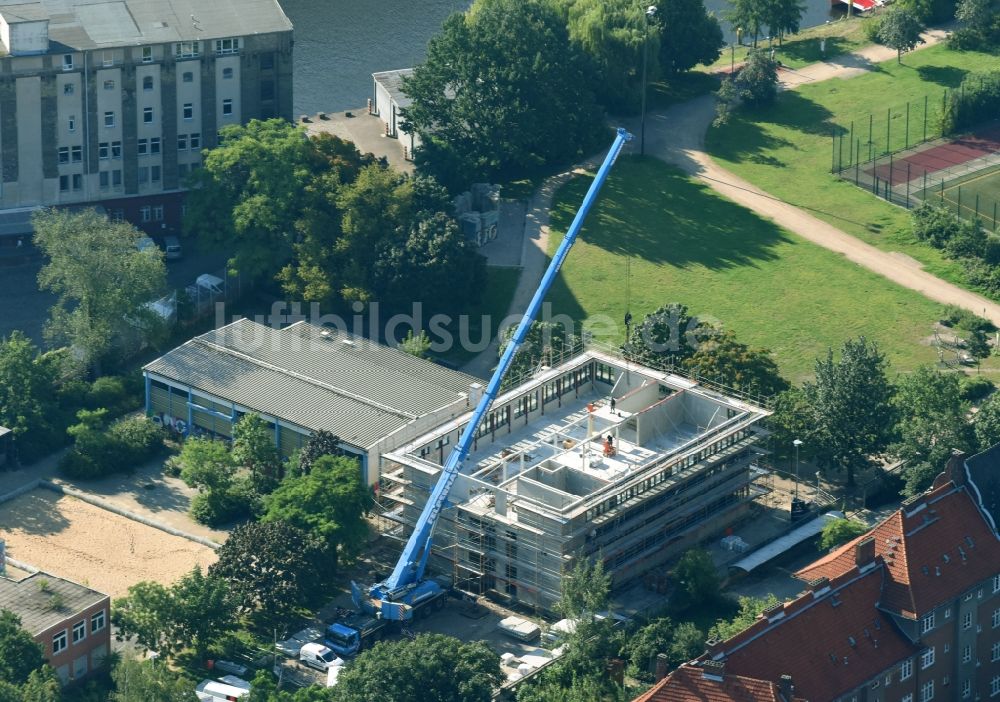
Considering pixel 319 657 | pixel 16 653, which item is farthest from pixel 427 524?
pixel 16 653

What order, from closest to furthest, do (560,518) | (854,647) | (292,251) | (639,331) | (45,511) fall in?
(854,647) < (560,518) < (45,511) < (639,331) < (292,251)

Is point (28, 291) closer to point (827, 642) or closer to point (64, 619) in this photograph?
point (64, 619)

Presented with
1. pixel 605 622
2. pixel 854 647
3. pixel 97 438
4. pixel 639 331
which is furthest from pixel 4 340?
pixel 854 647

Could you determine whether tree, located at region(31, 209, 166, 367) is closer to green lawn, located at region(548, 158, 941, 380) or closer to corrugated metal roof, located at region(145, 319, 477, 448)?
corrugated metal roof, located at region(145, 319, 477, 448)

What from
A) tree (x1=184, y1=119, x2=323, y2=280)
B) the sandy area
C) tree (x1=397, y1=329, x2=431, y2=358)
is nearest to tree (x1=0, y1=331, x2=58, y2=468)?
the sandy area

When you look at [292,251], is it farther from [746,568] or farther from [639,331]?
[746,568]

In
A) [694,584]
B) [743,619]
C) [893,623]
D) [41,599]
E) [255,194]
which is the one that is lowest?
[694,584]
